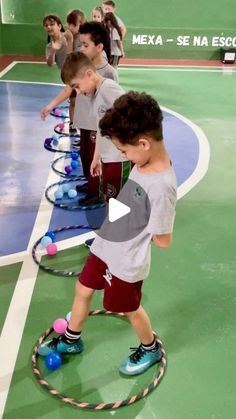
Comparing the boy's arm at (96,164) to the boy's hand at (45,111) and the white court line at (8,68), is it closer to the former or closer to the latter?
the boy's hand at (45,111)

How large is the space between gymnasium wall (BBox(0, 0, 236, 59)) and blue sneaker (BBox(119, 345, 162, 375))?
44.5ft

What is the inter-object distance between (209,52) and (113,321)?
13719 millimetres

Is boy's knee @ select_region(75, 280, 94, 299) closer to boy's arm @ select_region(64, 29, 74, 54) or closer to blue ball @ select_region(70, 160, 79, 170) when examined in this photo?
blue ball @ select_region(70, 160, 79, 170)

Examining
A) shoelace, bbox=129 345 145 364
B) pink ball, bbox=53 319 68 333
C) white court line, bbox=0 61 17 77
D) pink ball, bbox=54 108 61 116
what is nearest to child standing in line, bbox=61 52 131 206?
pink ball, bbox=53 319 68 333

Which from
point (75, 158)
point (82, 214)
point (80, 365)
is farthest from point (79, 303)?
point (75, 158)

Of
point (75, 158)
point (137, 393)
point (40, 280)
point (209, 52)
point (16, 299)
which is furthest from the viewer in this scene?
point (209, 52)

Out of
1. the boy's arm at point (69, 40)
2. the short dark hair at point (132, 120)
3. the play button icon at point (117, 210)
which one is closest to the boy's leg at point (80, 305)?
the play button icon at point (117, 210)

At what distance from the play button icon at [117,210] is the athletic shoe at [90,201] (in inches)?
106

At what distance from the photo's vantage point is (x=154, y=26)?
1575 cm

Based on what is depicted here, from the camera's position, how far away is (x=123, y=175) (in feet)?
12.9

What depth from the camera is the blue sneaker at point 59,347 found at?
3.01 meters

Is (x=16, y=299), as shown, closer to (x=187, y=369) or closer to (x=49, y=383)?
(x=49, y=383)

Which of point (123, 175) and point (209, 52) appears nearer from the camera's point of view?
point (123, 175)

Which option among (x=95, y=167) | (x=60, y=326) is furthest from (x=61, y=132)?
(x=60, y=326)
